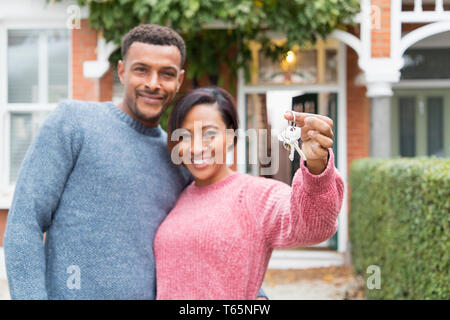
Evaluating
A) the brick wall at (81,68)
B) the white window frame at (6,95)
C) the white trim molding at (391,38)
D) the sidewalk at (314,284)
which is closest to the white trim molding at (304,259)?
the sidewalk at (314,284)

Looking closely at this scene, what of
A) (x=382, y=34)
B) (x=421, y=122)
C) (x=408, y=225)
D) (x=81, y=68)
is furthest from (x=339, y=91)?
(x=408, y=225)

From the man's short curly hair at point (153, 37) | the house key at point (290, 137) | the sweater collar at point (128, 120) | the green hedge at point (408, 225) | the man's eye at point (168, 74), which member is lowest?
the green hedge at point (408, 225)

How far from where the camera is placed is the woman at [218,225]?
1.68 m

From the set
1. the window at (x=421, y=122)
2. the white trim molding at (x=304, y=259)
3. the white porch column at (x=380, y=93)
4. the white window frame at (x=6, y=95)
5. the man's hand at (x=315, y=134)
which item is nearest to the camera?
the man's hand at (x=315, y=134)

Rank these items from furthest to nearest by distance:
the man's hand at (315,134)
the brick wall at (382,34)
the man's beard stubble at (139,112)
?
1. the brick wall at (382,34)
2. the man's beard stubble at (139,112)
3. the man's hand at (315,134)

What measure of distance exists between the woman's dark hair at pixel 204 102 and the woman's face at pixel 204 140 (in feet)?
0.05

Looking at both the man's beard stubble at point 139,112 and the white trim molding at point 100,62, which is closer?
the man's beard stubble at point 139,112

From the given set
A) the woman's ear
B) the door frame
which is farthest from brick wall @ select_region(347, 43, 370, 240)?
the woman's ear

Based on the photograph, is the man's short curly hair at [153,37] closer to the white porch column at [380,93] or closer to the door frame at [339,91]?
the white porch column at [380,93]

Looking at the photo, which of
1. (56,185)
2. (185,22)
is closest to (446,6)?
(185,22)

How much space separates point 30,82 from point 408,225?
5.65 m

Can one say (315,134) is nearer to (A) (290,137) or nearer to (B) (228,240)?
(A) (290,137)

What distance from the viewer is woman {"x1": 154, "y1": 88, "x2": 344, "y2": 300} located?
1.68 metres
